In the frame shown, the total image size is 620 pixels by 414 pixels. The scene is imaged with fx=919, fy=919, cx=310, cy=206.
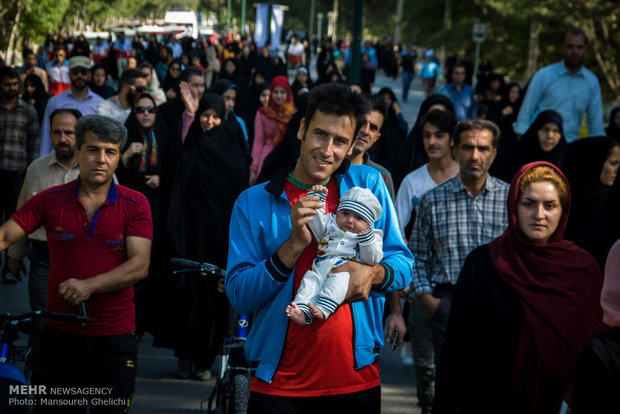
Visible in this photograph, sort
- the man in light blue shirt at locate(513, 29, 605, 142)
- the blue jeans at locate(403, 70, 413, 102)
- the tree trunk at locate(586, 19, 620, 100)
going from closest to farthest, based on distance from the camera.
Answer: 1. the man in light blue shirt at locate(513, 29, 605, 142)
2. the tree trunk at locate(586, 19, 620, 100)
3. the blue jeans at locate(403, 70, 413, 102)

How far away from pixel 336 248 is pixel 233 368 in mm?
1705

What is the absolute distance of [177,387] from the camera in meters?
6.61

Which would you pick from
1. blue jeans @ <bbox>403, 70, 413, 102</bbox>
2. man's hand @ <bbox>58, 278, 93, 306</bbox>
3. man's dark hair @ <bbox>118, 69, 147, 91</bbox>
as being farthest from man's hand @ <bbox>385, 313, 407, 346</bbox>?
blue jeans @ <bbox>403, 70, 413, 102</bbox>

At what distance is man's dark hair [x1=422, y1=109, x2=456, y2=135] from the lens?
6398 millimetres

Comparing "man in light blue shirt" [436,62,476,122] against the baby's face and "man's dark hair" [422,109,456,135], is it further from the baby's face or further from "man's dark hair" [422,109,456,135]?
the baby's face

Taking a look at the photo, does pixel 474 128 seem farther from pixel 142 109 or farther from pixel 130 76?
pixel 130 76

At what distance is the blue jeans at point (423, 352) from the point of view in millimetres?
5668

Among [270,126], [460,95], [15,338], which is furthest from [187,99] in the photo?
[460,95]

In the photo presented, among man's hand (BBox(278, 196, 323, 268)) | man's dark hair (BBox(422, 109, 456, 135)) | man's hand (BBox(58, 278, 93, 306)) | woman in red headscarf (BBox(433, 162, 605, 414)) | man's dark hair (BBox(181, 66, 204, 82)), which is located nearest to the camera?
man's hand (BBox(278, 196, 323, 268))

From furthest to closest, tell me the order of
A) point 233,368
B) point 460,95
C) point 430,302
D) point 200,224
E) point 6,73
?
point 460,95, point 6,73, point 200,224, point 430,302, point 233,368

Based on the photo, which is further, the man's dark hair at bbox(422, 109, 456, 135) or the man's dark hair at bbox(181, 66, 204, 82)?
the man's dark hair at bbox(181, 66, 204, 82)

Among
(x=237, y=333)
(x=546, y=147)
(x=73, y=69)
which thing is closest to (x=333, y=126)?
(x=237, y=333)

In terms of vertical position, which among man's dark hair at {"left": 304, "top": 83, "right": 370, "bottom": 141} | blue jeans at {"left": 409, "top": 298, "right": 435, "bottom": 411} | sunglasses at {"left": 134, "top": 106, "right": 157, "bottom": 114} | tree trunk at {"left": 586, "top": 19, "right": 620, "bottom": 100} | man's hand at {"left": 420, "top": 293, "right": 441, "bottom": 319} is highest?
tree trunk at {"left": 586, "top": 19, "right": 620, "bottom": 100}

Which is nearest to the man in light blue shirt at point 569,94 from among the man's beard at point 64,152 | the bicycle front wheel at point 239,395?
the man's beard at point 64,152
